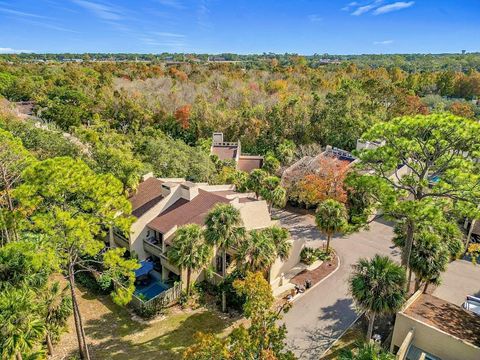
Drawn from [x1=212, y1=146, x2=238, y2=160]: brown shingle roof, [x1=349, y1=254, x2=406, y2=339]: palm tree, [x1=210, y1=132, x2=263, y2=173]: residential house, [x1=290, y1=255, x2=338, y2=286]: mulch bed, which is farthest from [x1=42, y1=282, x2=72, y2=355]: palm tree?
[x1=212, y1=146, x2=238, y2=160]: brown shingle roof

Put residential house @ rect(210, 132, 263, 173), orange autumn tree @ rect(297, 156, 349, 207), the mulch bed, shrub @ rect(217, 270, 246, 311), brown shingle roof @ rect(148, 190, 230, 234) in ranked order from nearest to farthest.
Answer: shrub @ rect(217, 270, 246, 311)
the mulch bed
brown shingle roof @ rect(148, 190, 230, 234)
orange autumn tree @ rect(297, 156, 349, 207)
residential house @ rect(210, 132, 263, 173)

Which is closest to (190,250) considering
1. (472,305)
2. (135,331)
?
(135,331)

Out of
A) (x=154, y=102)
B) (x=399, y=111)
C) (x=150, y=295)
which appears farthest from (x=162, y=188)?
(x=399, y=111)

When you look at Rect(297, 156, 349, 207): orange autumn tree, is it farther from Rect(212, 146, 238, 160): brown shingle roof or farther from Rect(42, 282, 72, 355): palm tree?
Rect(42, 282, 72, 355): palm tree

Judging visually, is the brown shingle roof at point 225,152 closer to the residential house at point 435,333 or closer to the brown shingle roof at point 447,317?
the brown shingle roof at point 447,317

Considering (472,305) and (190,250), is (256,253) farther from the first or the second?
(472,305)

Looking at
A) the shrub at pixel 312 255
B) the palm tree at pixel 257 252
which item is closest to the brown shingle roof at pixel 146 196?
the palm tree at pixel 257 252

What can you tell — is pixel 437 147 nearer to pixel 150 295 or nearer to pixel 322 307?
pixel 322 307
